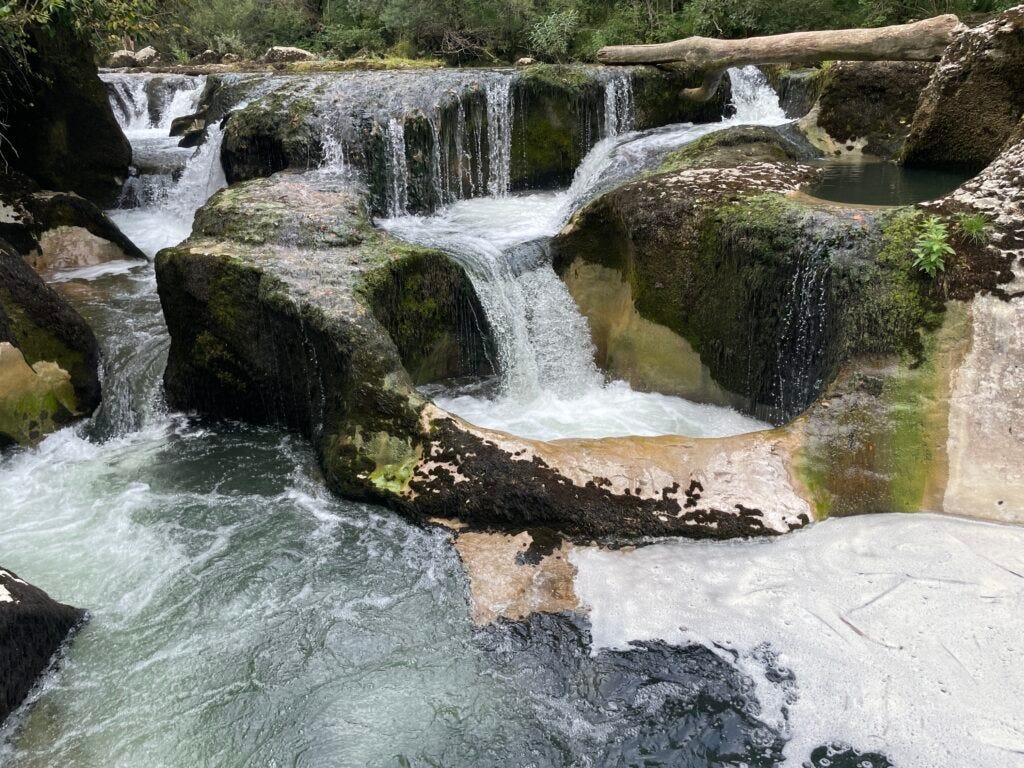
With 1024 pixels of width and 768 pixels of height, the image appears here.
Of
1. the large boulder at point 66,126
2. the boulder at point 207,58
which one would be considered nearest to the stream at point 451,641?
the large boulder at point 66,126

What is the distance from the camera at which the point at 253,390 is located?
20.1ft

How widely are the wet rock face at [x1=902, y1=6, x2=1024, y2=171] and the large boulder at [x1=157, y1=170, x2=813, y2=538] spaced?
1.90m

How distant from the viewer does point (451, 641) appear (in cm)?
385

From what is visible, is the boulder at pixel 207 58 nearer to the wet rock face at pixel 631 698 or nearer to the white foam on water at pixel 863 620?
the white foam on water at pixel 863 620

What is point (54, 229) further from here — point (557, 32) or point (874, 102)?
point (557, 32)

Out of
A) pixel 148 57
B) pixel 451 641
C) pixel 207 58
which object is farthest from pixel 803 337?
pixel 148 57

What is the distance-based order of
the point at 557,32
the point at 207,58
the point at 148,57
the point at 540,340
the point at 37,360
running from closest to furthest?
1. the point at 37,360
2. the point at 540,340
3. the point at 557,32
4. the point at 207,58
5. the point at 148,57

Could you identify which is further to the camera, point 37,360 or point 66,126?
point 66,126

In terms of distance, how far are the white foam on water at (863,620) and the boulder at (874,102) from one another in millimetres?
6003

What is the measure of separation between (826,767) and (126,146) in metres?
11.7

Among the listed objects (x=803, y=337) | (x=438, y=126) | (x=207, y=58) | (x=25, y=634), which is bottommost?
(x=25, y=634)

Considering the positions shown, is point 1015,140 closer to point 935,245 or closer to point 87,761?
point 935,245

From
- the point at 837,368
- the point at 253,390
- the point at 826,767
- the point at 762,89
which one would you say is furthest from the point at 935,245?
the point at 762,89

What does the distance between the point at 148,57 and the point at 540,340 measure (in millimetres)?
19961
